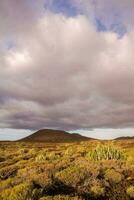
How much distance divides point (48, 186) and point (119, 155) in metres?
14.8

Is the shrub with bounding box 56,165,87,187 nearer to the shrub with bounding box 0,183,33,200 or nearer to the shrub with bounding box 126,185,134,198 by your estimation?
the shrub with bounding box 126,185,134,198

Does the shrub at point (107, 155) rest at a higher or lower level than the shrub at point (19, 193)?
higher

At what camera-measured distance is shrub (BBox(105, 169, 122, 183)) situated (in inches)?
534

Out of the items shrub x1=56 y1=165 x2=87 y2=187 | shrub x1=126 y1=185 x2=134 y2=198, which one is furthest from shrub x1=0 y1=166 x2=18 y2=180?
shrub x1=126 y1=185 x2=134 y2=198

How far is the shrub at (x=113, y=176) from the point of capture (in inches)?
534

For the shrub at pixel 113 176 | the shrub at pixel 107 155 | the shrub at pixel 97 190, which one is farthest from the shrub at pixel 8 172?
the shrub at pixel 107 155

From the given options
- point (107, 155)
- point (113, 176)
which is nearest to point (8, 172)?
point (113, 176)

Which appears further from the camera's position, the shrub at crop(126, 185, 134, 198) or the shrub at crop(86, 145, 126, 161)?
the shrub at crop(86, 145, 126, 161)

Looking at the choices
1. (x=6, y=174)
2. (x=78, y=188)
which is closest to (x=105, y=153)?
(x=6, y=174)

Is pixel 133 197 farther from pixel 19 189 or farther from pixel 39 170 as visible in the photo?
pixel 39 170

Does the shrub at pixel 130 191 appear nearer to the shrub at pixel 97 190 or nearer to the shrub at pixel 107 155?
the shrub at pixel 97 190

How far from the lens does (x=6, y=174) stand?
1791cm

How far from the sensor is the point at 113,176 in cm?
1391

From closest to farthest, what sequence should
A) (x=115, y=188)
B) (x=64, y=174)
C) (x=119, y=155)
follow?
(x=115, y=188)
(x=64, y=174)
(x=119, y=155)
